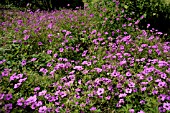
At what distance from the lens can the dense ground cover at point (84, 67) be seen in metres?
3.22

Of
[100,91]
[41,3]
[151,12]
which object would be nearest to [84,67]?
[100,91]

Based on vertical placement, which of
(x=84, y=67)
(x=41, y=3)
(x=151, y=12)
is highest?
(x=151, y=12)

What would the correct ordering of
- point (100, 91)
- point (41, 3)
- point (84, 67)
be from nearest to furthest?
point (100, 91) < point (84, 67) < point (41, 3)

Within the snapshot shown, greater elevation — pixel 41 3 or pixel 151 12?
pixel 151 12

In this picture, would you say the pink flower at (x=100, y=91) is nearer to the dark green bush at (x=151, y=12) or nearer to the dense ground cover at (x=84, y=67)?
the dense ground cover at (x=84, y=67)

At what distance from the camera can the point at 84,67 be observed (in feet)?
13.8

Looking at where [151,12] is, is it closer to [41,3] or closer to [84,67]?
[84,67]

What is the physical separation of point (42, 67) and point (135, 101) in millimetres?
1614

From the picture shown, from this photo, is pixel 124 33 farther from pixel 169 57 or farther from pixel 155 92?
pixel 155 92

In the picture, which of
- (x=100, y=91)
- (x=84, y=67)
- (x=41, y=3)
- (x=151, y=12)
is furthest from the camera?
(x=41, y=3)

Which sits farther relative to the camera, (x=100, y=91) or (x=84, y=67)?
(x=84, y=67)

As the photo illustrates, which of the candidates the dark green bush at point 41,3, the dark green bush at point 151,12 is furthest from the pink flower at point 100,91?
the dark green bush at point 41,3

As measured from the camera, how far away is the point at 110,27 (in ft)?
18.0

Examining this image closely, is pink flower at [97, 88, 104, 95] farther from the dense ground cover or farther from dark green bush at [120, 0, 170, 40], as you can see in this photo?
dark green bush at [120, 0, 170, 40]
